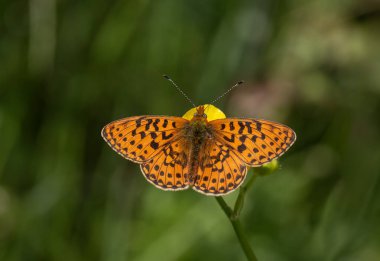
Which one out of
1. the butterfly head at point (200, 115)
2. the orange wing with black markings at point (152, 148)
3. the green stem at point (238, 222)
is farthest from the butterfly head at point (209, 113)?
the green stem at point (238, 222)

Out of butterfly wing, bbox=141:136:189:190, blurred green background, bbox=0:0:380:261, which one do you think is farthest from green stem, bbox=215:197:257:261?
blurred green background, bbox=0:0:380:261

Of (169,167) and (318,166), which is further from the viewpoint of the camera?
(318,166)

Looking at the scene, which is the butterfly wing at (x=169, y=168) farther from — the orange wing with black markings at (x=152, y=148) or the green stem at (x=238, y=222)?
the green stem at (x=238, y=222)

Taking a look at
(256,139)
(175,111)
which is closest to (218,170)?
(256,139)

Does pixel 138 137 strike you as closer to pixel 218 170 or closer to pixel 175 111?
pixel 218 170

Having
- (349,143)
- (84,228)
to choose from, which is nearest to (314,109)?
(349,143)

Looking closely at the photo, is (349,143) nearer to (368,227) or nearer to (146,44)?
(368,227)
